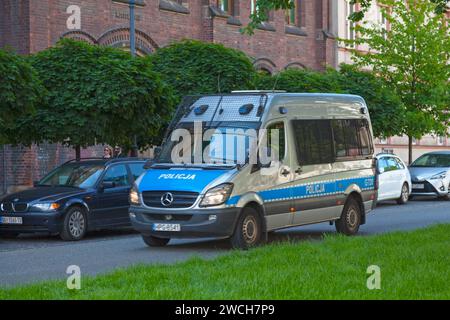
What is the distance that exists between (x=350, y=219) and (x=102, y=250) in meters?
4.77

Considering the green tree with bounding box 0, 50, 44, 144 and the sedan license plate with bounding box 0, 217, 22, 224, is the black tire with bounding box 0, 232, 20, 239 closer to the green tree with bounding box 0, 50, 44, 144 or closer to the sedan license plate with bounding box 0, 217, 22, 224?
the sedan license plate with bounding box 0, 217, 22, 224

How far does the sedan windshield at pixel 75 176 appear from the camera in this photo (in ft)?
62.6

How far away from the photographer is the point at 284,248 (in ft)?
46.1

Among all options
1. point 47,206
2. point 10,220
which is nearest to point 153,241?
point 47,206

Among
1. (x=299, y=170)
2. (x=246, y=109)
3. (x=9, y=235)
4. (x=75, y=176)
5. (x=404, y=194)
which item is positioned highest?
(x=246, y=109)

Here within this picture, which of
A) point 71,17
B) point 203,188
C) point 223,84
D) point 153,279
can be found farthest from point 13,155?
point 153,279

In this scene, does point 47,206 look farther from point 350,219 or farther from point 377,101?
point 377,101

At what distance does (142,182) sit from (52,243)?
124 inches

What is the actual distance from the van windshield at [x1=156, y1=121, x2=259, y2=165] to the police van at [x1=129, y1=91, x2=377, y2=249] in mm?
16

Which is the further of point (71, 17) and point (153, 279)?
point (71, 17)

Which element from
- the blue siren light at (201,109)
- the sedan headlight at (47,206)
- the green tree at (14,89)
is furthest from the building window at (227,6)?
the blue siren light at (201,109)

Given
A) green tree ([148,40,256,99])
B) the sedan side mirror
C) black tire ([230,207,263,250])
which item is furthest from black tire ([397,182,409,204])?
black tire ([230,207,263,250])

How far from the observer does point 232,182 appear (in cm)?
1498

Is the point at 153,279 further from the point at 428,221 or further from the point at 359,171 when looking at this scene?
the point at 428,221
